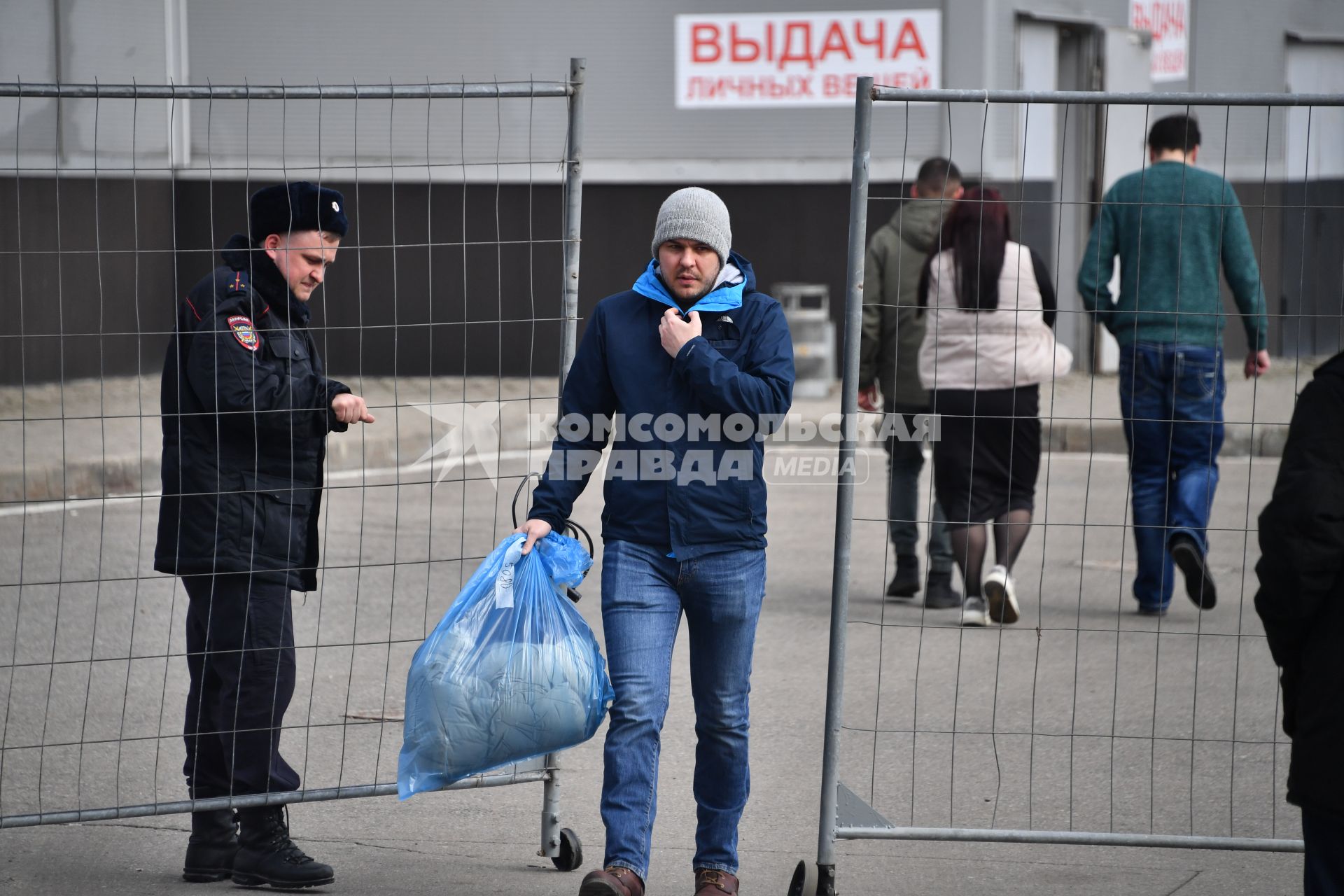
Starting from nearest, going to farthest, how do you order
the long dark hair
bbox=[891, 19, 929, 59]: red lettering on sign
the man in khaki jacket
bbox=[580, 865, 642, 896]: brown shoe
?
bbox=[580, 865, 642, 896]: brown shoe, the long dark hair, the man in khaki jacket, bbox=[891, 19, 929, 59]: red lettering on sign

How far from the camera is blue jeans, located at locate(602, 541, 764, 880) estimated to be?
146 inches

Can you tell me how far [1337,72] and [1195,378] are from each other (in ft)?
50.9

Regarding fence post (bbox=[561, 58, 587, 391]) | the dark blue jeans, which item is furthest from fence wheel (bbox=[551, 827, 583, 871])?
the dark blue jeans

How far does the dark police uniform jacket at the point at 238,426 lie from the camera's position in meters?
3.90

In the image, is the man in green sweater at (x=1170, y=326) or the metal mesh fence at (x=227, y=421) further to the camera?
the man in green sweater at (x=1170, y=326)

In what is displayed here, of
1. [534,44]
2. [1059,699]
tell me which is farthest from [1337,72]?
[1059,699]

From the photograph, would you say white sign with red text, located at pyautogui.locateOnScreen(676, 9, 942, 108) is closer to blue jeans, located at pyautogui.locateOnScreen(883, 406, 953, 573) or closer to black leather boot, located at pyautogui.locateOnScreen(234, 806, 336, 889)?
blue jeans, located at pyautogui.locateOnScreen(883, 406, 953, 573)

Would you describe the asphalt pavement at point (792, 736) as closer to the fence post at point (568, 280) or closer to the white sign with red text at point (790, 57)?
the fence post at point (568, 280)

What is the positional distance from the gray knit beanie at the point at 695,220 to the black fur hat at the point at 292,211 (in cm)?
85

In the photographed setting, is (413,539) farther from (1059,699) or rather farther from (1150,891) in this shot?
(1150,891)

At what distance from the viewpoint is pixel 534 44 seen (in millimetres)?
15930

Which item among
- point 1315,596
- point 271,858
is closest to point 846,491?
point 1315,596

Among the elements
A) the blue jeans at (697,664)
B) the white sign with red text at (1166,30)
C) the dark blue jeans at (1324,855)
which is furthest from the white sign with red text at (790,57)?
the dark blue jeans at (1324,855)

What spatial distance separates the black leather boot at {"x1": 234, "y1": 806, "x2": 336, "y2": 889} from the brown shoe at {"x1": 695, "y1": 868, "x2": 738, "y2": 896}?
3.13 feet
